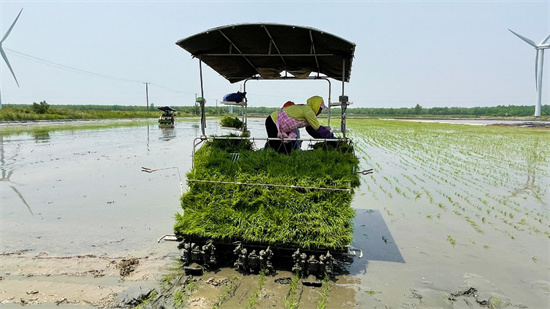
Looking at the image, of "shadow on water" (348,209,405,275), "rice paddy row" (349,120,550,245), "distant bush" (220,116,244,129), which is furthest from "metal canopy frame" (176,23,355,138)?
"rice paddy row" (349,120,550,245)

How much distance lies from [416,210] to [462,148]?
13514 millimetres

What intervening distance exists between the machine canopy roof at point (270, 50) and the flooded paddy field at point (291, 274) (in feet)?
9.66

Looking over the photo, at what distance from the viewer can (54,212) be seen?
6.78m

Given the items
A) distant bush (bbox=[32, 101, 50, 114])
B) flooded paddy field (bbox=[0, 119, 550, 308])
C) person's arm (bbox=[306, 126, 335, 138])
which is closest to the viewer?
flooded paddy field (bbox=[0, 119, 550, 308])

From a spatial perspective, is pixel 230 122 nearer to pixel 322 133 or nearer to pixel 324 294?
pixel 322 133

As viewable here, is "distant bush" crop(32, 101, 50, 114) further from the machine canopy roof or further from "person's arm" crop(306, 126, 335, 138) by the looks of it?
"person's arm" crop(306, 126, 335, 138)

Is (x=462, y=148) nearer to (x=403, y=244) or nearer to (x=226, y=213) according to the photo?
(x=403, y=244)

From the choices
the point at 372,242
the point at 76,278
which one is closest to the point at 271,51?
the point at 372,242

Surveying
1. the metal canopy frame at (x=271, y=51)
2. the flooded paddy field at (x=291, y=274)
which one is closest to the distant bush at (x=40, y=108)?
the flooded paddy field at (x=291, y=274)

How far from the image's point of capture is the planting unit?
13.2ft

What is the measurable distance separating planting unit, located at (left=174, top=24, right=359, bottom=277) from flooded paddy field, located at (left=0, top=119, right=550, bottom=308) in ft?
0.98

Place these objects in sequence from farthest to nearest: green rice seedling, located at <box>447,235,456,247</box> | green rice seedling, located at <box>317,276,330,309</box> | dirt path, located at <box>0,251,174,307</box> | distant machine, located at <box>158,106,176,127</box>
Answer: distant machine, located at <box>158,106,176,127</box> → green rice seedling, located at <box>447,235,456,247</box> → dirt path, located at <box>0,251,174,307</box> → green rice seedling, located at <box>317,276,330,309</box>

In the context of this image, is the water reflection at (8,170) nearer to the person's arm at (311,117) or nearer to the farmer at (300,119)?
the farmer at (300,119)

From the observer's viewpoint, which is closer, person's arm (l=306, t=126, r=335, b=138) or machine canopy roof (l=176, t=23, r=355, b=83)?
machine canopy roof (l=176, t=23, r=355, b=83)
